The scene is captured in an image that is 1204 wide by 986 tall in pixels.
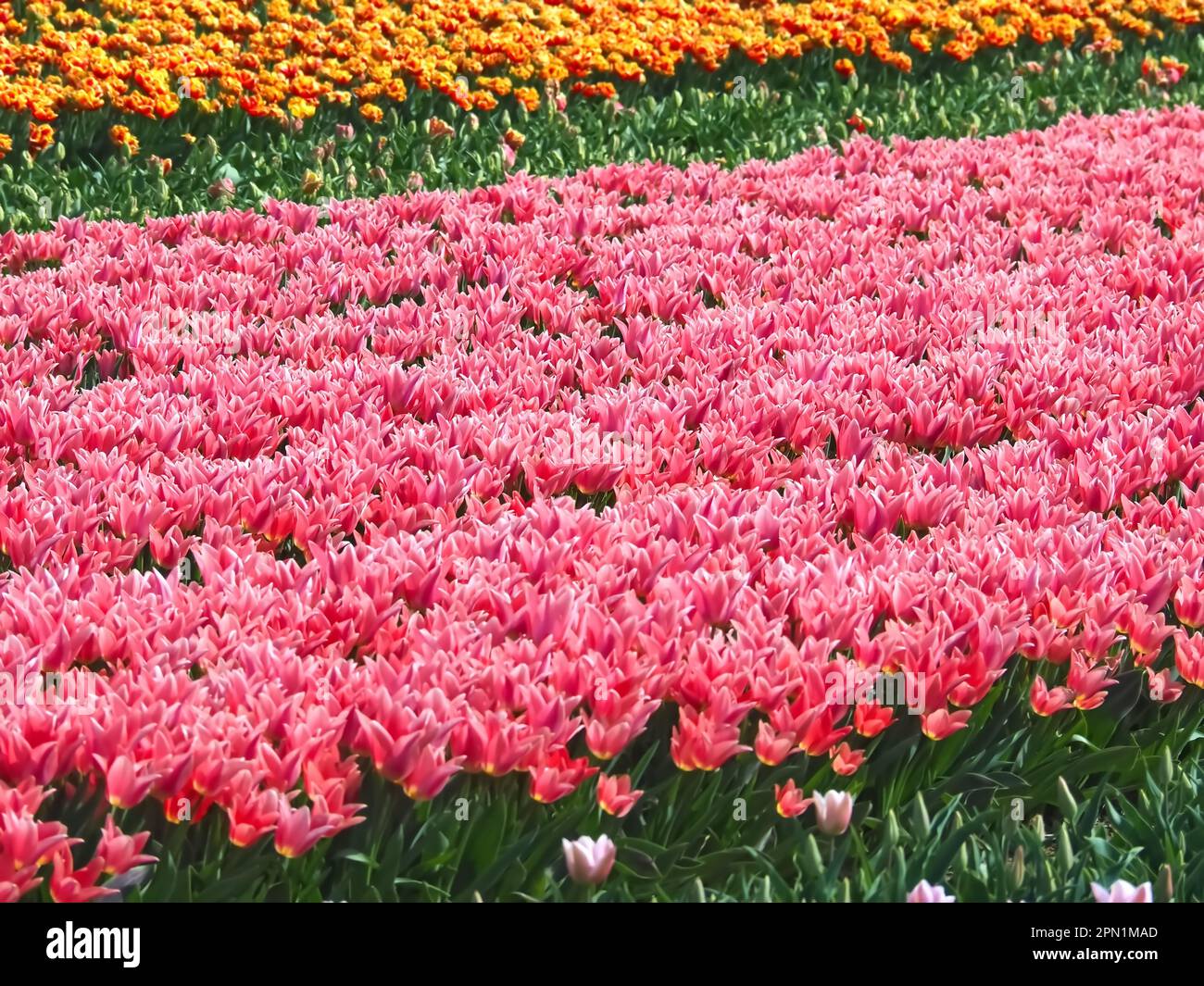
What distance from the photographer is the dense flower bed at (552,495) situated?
8.31 ft

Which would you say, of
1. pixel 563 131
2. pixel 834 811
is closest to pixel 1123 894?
pixel 834 811

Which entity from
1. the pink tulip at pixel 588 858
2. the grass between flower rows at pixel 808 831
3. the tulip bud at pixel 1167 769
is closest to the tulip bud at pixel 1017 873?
the grass between flower rows at pixel 808 831

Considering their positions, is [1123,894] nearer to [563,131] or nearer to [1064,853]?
[1064,853]

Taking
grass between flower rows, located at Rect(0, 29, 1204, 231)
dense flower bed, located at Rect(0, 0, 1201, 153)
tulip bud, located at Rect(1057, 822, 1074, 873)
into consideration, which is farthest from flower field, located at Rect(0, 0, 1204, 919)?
dense flower bed, located at Rect(0, 0, 1201, 153)

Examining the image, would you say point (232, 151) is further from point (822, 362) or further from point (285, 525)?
point (285, 525)

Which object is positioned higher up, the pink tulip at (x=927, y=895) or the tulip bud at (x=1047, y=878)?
the pink tulip at (x=927, y=895)

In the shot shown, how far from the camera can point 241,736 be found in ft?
7.97

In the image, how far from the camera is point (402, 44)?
937cm

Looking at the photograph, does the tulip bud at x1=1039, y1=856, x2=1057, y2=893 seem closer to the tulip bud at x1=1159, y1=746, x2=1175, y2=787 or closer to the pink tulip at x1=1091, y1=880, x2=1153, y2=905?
the pink tulip at x1=1091, y1=880, x2=1153, y2=905

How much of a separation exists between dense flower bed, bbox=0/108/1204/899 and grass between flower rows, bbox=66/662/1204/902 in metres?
0.09

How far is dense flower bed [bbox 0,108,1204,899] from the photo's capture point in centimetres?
253

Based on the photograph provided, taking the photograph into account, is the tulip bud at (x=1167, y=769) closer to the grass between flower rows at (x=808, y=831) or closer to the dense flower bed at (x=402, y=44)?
the grass between flower rows at (x=808, y=831)

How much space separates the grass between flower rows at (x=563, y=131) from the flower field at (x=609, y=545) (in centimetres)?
68
